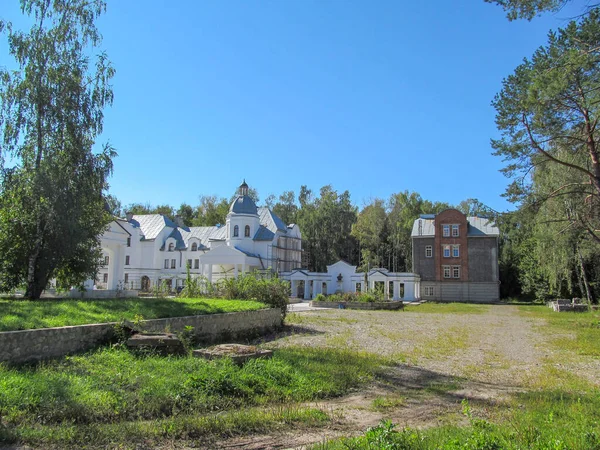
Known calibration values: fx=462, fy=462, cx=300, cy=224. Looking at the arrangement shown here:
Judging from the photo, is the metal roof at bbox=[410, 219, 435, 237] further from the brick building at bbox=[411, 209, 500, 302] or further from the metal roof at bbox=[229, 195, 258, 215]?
the metal roof at bbox=[229, 195, 258, 215]

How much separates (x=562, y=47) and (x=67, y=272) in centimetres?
2086

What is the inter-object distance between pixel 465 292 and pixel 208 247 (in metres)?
31.1

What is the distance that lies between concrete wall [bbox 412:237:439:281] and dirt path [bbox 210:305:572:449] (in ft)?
110

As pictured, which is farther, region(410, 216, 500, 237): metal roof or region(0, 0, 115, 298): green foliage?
region(410, 216, 500, 237): metal roof

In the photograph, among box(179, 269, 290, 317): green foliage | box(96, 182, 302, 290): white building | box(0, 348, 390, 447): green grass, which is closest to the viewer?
box(0, 348, 390, 447): green grass

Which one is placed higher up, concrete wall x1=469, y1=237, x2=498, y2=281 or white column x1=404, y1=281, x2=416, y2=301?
concrete wall x1=469, y1=237, x2=498, y2=281

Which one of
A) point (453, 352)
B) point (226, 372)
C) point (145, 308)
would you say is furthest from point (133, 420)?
point (453, 352)

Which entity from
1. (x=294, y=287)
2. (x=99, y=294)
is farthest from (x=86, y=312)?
(x=294, y=287)

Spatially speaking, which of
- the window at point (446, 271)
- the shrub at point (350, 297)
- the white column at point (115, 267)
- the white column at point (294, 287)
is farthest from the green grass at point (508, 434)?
the window at point (446, 271)

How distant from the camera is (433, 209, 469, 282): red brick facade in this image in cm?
5247

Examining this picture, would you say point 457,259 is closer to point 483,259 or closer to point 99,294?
point 483,259

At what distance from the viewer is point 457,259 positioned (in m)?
52.7

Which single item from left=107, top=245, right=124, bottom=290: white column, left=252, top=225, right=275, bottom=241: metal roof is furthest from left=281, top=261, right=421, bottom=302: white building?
left=107, top=245, right=124, bottom=290: white column

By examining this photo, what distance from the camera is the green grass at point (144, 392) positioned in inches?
215
